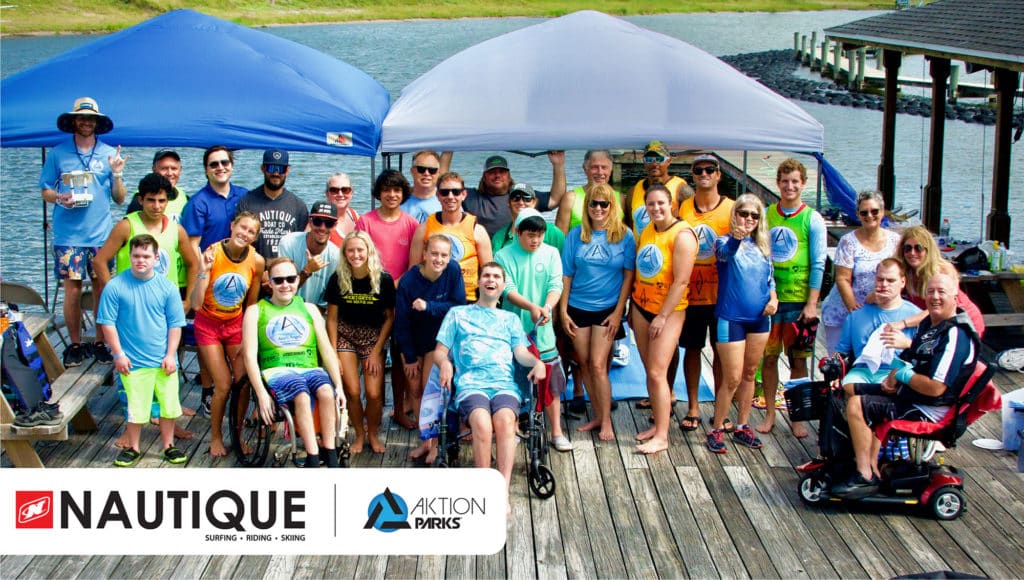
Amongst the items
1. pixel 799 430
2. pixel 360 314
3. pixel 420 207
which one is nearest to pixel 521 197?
pixel 420 207

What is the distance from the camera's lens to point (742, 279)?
20.3 feet

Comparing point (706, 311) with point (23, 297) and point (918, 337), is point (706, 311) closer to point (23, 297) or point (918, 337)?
point (918, 337)

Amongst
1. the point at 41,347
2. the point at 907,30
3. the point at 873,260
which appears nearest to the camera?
the point at 873,260

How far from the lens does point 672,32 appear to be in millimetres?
74750

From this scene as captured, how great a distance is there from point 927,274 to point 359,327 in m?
3.24

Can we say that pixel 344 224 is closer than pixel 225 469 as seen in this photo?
No

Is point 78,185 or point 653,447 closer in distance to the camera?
point 653,447

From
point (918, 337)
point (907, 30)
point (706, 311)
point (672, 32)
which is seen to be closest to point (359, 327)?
point (706, 311)

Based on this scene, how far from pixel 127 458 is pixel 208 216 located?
1.65 meters

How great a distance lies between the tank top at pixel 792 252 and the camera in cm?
646

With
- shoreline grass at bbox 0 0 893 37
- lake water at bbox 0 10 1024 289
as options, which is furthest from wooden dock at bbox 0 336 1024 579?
shoreline grass at bbox 0 0 893 37

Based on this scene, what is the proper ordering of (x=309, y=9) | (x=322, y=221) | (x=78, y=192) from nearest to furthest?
1. (x=322, y=221)
2. (x=78, y=192)
3. (x=309, y=9)

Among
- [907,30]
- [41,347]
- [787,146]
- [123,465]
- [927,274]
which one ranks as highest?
[907,30]

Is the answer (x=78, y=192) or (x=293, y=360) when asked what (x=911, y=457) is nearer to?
(x=293, y=360)
